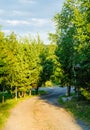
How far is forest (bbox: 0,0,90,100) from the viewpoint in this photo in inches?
1409

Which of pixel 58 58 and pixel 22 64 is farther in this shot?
pixel 22 64

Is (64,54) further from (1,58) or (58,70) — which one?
(1,58)

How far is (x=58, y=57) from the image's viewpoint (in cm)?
5394

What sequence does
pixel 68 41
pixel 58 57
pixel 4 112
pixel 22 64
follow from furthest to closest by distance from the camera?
pixel 22 64 < pixel 58 57 < pixel 68 41 < pixel 4 112

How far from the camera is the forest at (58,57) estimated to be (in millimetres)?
35781

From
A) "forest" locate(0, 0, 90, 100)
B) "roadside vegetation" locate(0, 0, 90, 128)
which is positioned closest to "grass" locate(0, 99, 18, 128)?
"roadside vegetation" locate(0, 0, 90, 128)

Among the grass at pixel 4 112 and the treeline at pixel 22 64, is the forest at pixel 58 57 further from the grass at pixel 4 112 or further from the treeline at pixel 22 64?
the grass at pixel 4 112

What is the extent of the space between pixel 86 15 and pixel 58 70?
2128 centimetres

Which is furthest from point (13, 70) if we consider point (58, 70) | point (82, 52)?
point (82, 52)

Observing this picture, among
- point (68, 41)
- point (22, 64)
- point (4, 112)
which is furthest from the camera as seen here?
point (22, 64)

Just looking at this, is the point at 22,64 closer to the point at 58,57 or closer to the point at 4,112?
the point at 58,57

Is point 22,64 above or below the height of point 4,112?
above

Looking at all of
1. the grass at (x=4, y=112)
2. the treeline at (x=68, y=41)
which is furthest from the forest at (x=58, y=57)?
the grass at (x=4, y=112)

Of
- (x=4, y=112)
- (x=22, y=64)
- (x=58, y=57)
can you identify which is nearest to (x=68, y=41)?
→ (x=58, y=57)
